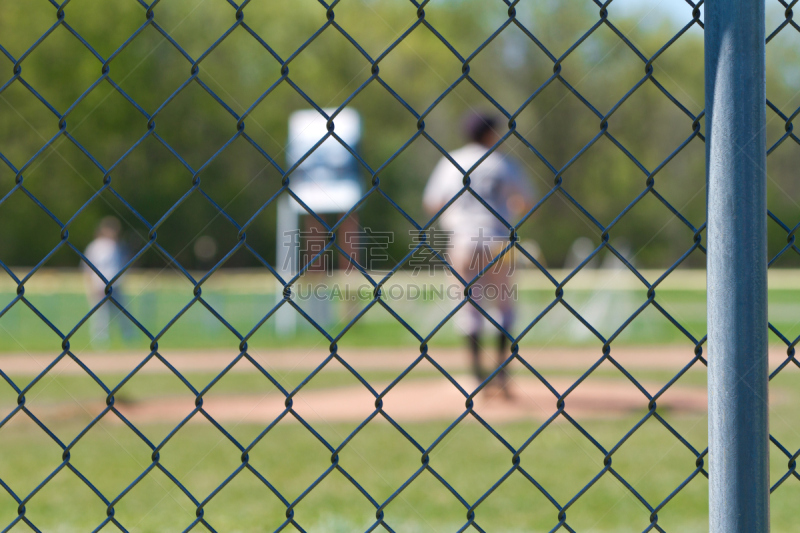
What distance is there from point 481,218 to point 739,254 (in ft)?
14.0

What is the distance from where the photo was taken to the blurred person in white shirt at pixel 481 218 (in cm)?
545

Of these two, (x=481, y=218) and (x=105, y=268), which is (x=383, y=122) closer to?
(x=105, y=268)

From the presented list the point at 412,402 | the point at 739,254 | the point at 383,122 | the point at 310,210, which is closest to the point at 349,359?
the point at 412,402

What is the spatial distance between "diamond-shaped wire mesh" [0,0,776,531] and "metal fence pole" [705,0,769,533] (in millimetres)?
225

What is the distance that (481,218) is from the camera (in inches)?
218

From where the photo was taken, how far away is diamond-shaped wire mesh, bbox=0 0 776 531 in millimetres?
1585

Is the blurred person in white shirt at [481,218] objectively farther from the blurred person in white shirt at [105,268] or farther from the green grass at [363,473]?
the blurred person in white shirt at [105,268]

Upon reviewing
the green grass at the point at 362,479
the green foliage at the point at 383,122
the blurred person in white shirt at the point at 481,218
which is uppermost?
the green foliage at the point at 383,122

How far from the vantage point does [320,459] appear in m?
4.12

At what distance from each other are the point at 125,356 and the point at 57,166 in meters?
12.1

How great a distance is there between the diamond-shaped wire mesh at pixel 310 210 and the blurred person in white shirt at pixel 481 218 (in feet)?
1.27

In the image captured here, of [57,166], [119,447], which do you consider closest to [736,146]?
[119,447]

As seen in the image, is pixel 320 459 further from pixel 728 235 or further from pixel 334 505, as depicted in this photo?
pixel 728 235

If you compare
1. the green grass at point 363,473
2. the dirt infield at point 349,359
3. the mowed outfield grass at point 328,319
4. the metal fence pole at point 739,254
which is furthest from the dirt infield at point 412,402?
the metal fence pole at point 739,254
